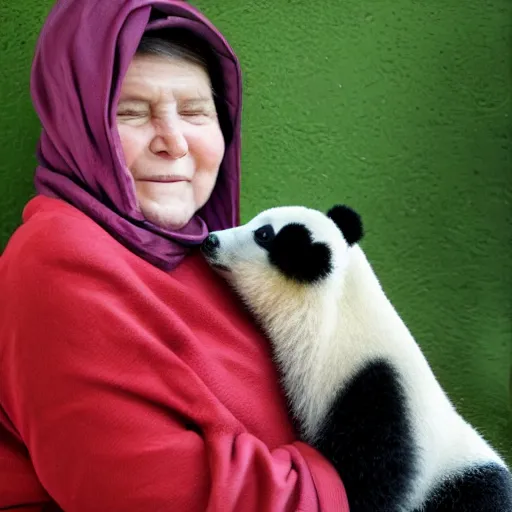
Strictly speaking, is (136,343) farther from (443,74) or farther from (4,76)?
(443,74)

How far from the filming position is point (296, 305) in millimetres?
1006

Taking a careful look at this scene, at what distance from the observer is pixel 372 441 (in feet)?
3.03

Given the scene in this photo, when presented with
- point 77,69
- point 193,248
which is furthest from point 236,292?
point 77,69

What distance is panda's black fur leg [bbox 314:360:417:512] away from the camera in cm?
91

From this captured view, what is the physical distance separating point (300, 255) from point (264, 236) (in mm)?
69

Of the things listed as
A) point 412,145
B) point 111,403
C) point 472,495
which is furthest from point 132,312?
point 412,145

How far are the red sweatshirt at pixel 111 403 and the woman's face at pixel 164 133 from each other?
0.12 meters

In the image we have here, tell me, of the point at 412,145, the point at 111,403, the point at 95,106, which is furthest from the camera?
the point at 412,145

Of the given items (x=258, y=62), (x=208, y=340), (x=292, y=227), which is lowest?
(x=208, y=340)

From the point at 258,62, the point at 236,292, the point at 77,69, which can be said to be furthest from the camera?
the point at 258,62

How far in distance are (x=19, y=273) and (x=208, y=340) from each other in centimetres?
27

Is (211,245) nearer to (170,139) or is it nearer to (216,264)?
(216,264)

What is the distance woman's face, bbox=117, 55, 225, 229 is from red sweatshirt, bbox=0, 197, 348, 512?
120mm

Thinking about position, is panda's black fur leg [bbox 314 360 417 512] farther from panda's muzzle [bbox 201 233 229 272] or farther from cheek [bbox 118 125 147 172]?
cheek [bbox 118 125 147 172]
